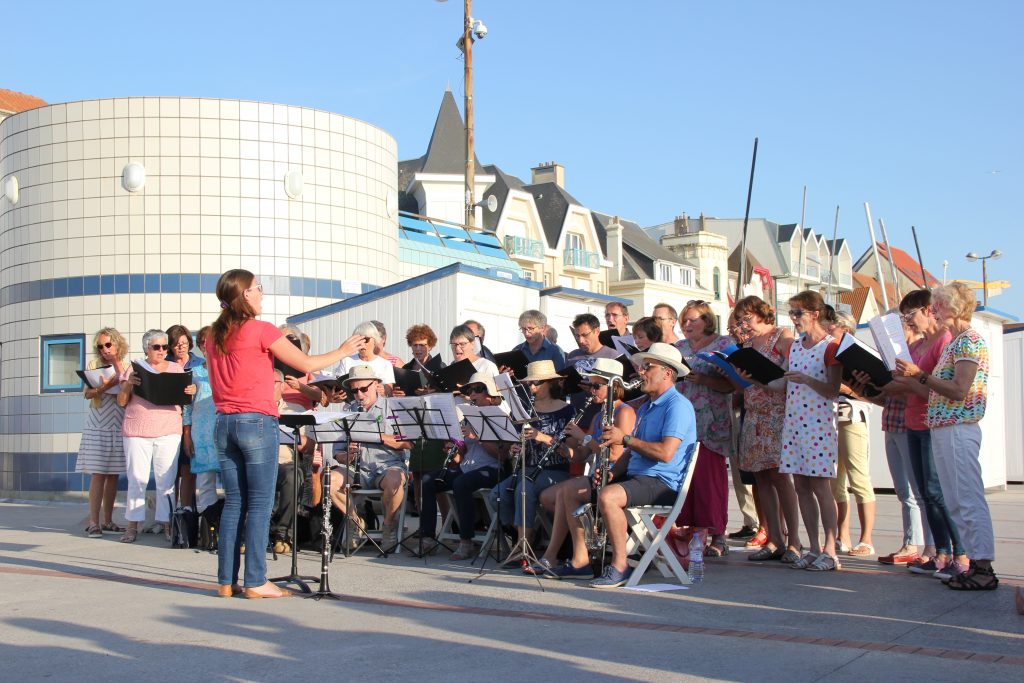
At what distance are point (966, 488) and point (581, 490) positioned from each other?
2535 millimetres

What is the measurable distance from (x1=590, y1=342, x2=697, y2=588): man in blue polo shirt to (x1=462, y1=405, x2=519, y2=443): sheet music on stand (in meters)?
0.91

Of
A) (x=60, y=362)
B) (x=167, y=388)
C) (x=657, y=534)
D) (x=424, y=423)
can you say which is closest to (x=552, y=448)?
(x=424, y=423)

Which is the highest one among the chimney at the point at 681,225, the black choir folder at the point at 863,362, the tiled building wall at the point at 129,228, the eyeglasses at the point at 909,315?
the chimney at the point at 681,225

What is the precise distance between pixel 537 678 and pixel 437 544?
15.4 feet

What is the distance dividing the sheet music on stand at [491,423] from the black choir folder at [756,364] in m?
1.66

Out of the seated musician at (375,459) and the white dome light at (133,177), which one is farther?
the white dome light at (133,177)

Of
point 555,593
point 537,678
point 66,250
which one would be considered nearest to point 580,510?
point 555,593

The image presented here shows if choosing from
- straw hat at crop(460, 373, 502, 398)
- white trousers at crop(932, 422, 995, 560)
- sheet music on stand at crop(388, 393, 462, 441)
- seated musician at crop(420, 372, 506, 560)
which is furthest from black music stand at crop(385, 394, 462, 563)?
white trousers at crop(932, 422, 995, 560)

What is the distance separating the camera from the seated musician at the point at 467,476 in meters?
9.02

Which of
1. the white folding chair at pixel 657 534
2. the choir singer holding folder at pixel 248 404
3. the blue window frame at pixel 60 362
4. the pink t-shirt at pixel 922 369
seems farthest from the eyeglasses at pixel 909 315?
the blue window frame at pixel 60 362

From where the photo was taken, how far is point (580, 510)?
24.9 ft

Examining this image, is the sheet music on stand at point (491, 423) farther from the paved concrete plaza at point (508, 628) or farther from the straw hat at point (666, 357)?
the straw hat at point (666, 357)

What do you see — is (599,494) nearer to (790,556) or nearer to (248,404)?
(790,556)

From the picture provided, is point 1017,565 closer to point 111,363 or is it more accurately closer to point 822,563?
point 822,563
